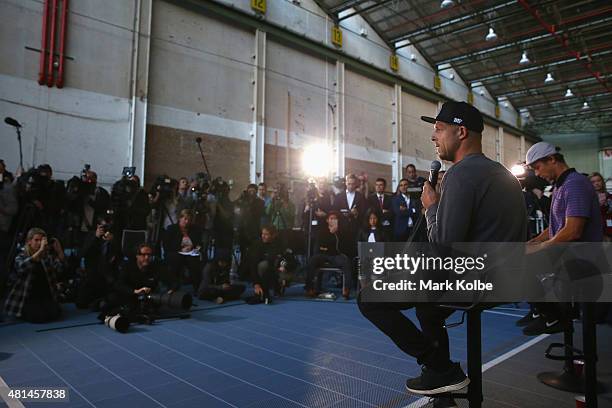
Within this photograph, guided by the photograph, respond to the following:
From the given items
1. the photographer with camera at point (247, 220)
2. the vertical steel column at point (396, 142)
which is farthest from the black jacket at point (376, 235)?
the vertical steel column at point (396, 142)

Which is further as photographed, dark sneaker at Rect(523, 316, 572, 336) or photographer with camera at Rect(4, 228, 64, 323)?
photographer with camera at Rect(4, 228, 64, 323)

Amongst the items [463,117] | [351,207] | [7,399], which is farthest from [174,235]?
[463,117]

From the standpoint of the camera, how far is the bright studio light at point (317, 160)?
1046cm

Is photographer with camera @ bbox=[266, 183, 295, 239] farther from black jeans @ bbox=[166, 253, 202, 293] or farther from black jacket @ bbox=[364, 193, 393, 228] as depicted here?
black jeans @ bbox=[166, 253, 202, 293]

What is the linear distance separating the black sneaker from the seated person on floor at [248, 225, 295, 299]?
3.68 metres

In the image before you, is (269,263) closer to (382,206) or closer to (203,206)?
(203,206)

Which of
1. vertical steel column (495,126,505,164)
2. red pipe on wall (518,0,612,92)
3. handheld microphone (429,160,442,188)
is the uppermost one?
red pipe on wall (518,0,612,92)

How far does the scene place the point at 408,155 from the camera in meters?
13.6

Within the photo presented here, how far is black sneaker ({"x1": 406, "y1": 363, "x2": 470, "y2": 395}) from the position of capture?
1519 millimetres

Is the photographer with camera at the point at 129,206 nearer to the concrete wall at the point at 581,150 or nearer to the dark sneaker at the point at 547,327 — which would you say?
the dark sneaker at the point at 547,327

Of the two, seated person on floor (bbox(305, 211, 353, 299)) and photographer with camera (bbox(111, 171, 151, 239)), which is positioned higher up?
photographer with camera (bbox(111, 171, 151, 239))

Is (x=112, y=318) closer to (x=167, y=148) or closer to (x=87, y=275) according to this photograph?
(x=87, y=275)

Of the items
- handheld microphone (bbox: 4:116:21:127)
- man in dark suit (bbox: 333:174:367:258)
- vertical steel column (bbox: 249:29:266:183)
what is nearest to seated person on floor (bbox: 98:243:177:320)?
man in dark suit (bbox: 333:174:367:258)

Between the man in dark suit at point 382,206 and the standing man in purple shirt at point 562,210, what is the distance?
11.9ft
